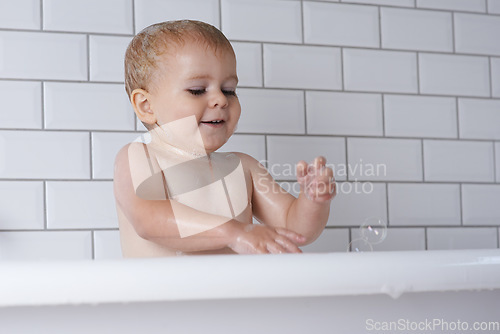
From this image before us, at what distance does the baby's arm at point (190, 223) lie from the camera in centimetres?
92

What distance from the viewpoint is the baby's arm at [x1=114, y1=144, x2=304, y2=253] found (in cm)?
92

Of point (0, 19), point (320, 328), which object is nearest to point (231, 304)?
point (320, 328)

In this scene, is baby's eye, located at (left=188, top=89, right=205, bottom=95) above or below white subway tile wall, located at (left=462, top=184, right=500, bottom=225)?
above

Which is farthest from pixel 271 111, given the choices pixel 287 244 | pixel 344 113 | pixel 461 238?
pixel 287 244

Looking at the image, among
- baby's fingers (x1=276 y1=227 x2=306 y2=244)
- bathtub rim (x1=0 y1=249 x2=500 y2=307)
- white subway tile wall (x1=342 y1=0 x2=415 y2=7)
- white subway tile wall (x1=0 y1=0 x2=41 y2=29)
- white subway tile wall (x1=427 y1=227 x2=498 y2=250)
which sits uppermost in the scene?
white subway tile wall (x1=342 y1=0 x2=415 y2=7)

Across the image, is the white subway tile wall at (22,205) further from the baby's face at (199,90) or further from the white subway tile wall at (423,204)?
the white subway tile wall at (423,204)

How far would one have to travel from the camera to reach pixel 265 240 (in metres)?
0.91

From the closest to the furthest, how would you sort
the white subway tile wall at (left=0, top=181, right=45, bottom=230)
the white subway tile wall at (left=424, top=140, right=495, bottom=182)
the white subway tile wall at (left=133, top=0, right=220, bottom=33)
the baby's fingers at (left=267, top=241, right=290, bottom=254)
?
the baby's fingers at (left=267, top=241, right=290, bottom=254)
the white subway tile wall at (left=0, top=181, right=45, bottom=230)
the white subway tile wall at (left=133, top=0, right=220, bottom=33)
the white subway tile wall at (left=424, top=140, right=495, bottom=182)

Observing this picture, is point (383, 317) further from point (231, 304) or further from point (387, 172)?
point (387, 172)

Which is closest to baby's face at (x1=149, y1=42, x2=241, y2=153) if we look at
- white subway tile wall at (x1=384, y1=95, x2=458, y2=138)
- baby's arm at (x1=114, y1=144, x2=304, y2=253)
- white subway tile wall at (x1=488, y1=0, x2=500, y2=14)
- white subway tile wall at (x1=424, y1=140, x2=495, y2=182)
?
baby's arm at (x1=114, y1=144, x2=304, y2=253)

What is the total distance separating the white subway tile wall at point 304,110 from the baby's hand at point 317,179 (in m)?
0.59

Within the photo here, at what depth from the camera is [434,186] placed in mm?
1768

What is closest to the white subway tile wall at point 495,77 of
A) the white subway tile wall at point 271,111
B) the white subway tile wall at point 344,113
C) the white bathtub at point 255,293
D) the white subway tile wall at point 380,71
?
Answer: the white subway tile wall at point 380,71

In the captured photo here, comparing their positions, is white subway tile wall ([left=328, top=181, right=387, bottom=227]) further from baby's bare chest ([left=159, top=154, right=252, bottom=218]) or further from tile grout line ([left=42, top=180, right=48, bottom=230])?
tile grout line ([left=42, top=180, right=48, bottom=230])
